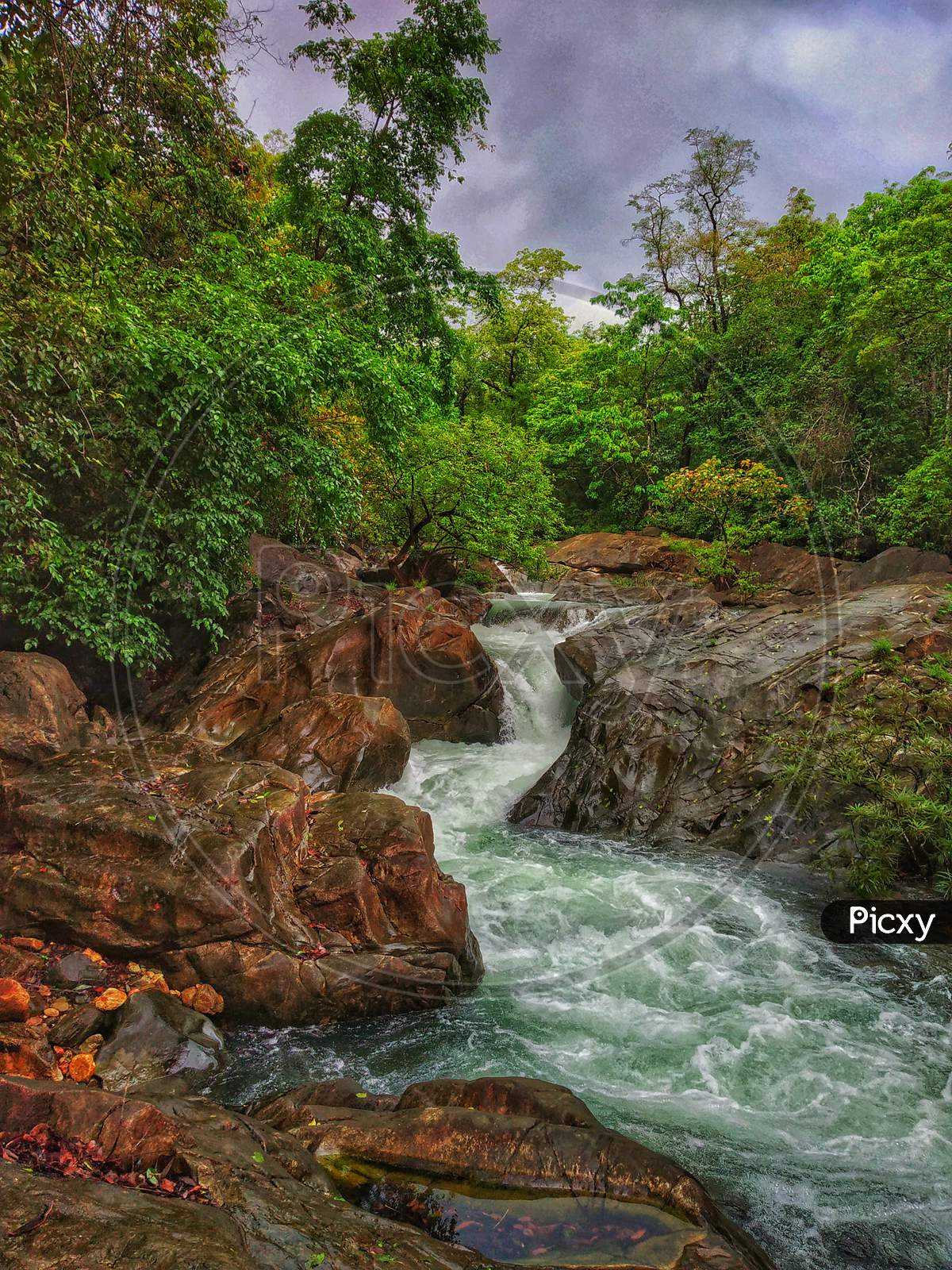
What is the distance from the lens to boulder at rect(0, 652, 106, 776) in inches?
256

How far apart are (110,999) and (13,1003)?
0.57 meters

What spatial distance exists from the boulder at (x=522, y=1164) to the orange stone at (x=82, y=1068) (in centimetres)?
131

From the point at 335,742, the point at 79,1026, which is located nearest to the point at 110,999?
the point at 79,1026

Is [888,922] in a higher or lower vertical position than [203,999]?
lower

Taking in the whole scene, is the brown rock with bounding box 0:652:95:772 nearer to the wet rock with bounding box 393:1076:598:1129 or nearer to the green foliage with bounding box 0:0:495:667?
the green foliage with bounding box 0:0:495:667

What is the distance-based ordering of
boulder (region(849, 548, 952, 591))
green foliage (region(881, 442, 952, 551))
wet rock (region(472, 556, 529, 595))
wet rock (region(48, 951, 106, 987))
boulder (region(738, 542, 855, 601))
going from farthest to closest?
wet rock (region(472, 556, 529, 595))
boulder (region(738, 542, 855, 601))
boulder (region(849, 548, 952, 591))
green foliage (region(881, 442, 952, 551))
wet rock (region(48, 951, 106, 987))

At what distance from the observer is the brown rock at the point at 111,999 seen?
4.20 meters

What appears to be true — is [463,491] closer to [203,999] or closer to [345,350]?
[345,350]

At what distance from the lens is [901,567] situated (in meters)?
13.6

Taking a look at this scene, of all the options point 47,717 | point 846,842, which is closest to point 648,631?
point 846,842

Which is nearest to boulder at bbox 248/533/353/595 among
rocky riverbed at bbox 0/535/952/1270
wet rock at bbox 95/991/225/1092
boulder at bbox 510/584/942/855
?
rocky riverbed at bbox 0/535/952/1270

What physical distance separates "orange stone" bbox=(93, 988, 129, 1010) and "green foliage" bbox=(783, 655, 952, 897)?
7.25 metres

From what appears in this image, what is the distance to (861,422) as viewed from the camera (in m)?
16.1

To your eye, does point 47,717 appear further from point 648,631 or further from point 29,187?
point 648,631
